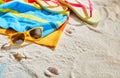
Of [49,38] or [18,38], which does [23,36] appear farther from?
[49,38]

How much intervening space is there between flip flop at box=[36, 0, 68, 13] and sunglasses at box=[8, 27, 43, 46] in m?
0.22

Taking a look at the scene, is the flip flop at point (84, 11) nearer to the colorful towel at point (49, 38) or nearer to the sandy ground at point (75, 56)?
the sandy ground at point (75, 56)

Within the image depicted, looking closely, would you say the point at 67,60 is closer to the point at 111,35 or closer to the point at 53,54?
the point at 53,54

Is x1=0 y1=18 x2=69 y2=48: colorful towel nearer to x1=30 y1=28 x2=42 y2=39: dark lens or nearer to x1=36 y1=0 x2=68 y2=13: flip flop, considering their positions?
x1=30 y1=28 x2=42 y2=39: dark lens

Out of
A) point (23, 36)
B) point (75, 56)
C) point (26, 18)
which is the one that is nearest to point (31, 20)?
point (26, 18)

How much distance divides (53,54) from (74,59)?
10 cm

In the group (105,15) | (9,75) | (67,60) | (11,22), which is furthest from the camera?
(105,15)

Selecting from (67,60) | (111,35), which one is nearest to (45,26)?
(67,60)

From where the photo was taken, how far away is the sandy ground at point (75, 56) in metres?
1.03

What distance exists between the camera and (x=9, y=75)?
38.5 inches

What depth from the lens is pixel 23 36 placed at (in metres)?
1.17

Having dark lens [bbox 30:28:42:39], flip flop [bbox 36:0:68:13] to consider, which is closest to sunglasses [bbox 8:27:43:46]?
dark lens [bbox 30:28:42:39]

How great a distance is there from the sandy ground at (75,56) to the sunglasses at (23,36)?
4cm

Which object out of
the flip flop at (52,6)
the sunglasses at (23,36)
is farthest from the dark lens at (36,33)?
the flip flop at (52,6)
